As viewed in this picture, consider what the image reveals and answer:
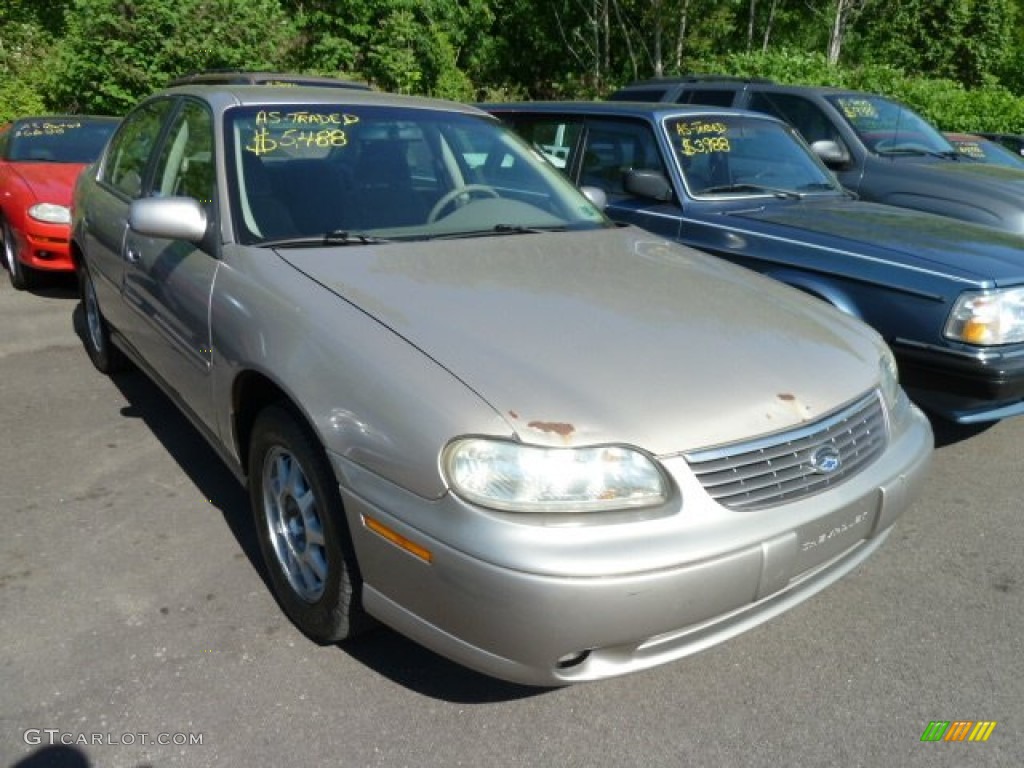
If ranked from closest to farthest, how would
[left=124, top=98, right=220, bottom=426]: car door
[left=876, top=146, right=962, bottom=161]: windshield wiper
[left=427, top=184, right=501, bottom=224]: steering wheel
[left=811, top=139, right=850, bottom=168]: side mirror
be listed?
[left=124, top=98, right=220, bottom=426]: car door → [left=427, top=184, right=501, bottom=224]: steering wheel → [left=811, top=139, right=850, bottom=168]: side mirror → [left=876, top=146, right=962, bottom=161]: windshield wiper

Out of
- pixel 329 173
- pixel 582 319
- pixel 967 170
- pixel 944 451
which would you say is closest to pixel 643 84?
pixel 967 170

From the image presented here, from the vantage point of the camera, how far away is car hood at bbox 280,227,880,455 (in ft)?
7.22

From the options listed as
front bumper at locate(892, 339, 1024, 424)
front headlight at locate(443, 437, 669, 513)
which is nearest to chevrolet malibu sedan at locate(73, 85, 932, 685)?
front headlight at locate(443, 437, 669, 513)

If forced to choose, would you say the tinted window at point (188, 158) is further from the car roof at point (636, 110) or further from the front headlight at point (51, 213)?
the front headlight at point (51, 213)

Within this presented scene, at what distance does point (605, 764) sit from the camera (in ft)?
7.52

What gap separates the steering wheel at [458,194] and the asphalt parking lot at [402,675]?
1.43 metres

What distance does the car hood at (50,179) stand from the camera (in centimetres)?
678

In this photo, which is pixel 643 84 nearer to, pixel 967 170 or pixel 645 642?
pixel 967 170

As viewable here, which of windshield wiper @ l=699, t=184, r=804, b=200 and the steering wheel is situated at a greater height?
the steering wheel

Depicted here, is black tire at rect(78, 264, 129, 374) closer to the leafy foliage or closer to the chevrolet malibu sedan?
the chevrolet malibu sedan

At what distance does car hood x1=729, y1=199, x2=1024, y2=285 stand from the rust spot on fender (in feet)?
8.29

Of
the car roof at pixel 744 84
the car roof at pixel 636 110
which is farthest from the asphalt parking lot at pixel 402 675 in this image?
the car roof at pixel 744 84

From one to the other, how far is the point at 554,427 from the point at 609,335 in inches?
21.1

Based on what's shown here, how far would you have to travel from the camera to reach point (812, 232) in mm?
4453
